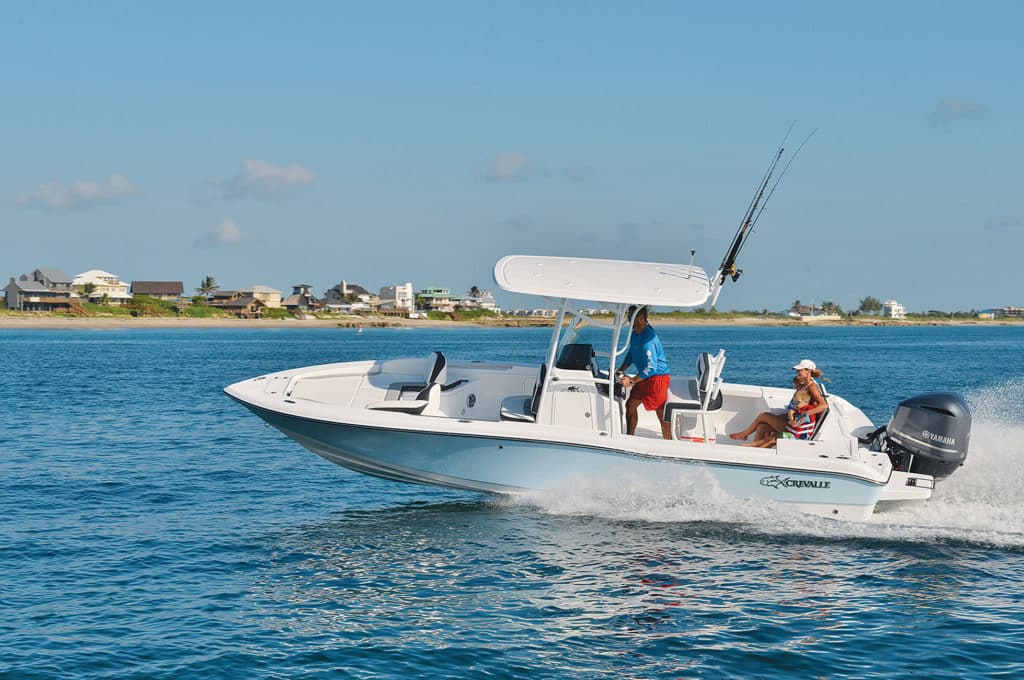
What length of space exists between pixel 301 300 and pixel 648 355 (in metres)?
143

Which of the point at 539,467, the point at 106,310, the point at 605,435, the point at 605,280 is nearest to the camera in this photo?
the point at 605,435

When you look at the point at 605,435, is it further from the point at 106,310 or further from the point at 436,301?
the point at 436,301

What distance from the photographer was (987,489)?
10.4m

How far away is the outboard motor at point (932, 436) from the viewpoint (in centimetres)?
957

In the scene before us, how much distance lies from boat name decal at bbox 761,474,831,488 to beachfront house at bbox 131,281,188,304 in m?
139

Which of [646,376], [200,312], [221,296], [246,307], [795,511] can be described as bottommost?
[795,511]

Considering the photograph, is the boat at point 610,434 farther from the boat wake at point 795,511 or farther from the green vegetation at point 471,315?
the green vegetation at point 471,315

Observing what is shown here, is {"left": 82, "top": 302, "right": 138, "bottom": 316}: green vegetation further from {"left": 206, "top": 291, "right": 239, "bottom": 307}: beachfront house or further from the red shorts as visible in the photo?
the red shorts

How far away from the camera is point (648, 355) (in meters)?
10.3

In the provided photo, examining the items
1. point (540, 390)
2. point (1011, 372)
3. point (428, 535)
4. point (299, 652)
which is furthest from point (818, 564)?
point (1011, 372)

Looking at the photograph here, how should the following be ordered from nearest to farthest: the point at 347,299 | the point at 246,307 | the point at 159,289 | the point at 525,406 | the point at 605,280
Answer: the point at 605,280, the point at 525,406, the point at 246,307, the point at 159,289, the point at 347,299

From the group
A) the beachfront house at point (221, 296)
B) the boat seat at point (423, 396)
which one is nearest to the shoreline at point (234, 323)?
the beachfront house at point (221, 296)

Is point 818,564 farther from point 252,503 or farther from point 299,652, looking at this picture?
point 252,503

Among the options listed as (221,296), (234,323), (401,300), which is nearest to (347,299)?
(401,300)
